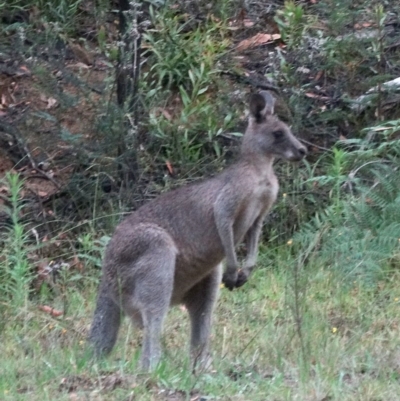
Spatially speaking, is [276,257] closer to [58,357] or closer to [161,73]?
[161,73]

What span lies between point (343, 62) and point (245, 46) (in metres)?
1.05

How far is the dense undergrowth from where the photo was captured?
5.65 metres

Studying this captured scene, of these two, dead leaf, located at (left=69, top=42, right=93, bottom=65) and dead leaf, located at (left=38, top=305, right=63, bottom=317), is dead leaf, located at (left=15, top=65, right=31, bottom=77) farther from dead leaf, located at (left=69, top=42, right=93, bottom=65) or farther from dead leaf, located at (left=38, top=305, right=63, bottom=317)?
dead leaf, located at (left=38, top=305, right=63, bottom=317)

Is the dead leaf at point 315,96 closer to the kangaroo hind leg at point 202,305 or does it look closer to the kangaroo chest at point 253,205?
the kangaroo chest at point 253,205

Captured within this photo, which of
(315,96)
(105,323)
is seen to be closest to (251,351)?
(105,323)

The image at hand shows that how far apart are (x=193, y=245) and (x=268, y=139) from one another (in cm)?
85

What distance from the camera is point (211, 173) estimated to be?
9.02 m

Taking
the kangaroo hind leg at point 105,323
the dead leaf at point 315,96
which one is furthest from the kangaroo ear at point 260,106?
the dead leaf at point 315,96

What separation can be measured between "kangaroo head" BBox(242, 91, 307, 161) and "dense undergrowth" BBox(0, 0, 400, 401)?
67 centimetres

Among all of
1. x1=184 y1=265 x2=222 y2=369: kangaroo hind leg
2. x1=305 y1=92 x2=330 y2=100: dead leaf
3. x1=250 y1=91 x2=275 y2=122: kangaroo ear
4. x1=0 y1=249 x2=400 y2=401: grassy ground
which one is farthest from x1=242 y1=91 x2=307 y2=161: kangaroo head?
x1=305 y1=92 x2=330 y2=100: dead leaf

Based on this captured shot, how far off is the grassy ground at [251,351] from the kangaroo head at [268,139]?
0.92 m

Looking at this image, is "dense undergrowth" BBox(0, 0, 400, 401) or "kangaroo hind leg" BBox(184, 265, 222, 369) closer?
"dense undergrowth" BBox(0, 0, 400, 401)

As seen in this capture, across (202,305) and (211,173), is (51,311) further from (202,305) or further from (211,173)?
(211,173)

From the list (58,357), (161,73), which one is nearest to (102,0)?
(161,73)
